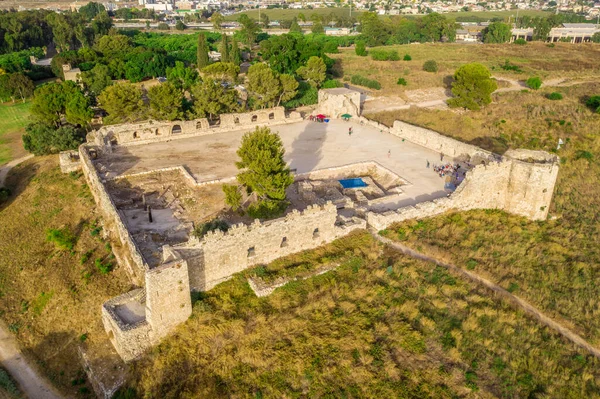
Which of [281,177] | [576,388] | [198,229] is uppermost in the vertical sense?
[281,177]

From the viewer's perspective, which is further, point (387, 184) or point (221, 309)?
point (387, 184)

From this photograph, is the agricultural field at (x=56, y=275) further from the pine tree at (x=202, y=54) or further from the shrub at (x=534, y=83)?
the shrub at (x=534, y=83)

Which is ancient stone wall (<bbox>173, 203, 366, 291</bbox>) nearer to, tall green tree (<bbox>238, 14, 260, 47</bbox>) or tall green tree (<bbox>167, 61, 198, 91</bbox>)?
tall green tree (<bbox>167, 61, 198, 91</bbox>)

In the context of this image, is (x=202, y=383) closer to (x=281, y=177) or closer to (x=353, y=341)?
(x=353, y=341)

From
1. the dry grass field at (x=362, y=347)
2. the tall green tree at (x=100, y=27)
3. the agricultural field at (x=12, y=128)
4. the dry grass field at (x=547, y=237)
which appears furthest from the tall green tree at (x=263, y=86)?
the tall green tree at (x=100, y=27)

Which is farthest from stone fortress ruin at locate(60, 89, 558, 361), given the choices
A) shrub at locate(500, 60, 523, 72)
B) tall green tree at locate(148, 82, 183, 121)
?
shrub at locate(500, 60, 523, 72)

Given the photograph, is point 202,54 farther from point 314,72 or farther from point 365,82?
point 365,82

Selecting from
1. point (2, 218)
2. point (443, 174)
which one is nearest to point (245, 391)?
point (443, 174)
